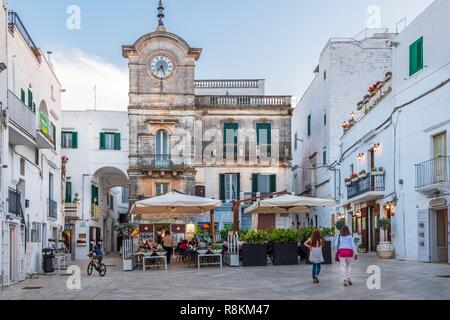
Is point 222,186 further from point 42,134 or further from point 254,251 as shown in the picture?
point 42,134

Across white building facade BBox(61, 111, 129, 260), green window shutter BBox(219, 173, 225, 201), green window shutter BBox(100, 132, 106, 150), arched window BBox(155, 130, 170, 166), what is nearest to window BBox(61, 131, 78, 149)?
white building facade BBox(61, 111, 129, 260)

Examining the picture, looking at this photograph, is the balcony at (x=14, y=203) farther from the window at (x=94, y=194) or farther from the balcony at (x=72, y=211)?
the window at (x=94, y=194)

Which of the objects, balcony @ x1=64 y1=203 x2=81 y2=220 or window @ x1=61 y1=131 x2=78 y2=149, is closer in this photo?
balcony @ x1=64 y1=203 x2=81 y2=220

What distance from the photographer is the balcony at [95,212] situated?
40.9 meters

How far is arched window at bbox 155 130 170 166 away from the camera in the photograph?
4091cm

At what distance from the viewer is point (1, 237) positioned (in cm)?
1727

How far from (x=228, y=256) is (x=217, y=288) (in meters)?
8.17

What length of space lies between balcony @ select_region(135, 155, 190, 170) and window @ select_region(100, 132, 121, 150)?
1.86 metres

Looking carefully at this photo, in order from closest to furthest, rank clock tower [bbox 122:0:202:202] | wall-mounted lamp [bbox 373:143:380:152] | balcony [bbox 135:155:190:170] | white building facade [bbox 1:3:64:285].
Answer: white building facade [bbox 1:3:64:285]
wall-mounted lamp [bbox 373:143:380:152]
balcony [bbox 135:155:190:170]
clock tower [bbox 122:0:202:202]

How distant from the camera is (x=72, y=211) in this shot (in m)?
39.7

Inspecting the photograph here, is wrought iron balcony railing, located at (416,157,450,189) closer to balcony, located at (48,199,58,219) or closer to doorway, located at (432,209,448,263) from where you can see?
doorway, located at (432,209,448,263)

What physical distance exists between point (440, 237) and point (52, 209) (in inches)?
593
